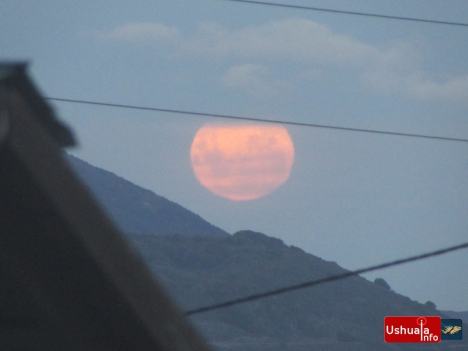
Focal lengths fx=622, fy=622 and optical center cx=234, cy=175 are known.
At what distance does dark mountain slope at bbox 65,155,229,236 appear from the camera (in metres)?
169

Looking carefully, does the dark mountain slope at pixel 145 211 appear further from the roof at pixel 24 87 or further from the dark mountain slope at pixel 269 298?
the roof at pixel 24 87

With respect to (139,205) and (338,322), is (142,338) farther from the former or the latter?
(139,205)

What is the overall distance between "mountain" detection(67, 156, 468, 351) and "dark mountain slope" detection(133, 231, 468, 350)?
4.9 inches

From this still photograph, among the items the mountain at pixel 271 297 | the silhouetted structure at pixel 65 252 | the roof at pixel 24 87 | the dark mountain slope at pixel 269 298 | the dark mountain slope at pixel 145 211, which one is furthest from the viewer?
the dark mountain slope at pixel 145 211

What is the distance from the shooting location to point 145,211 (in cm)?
17825

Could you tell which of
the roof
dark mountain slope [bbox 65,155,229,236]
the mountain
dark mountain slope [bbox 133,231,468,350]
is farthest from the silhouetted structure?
dark mountain slope [bbox 65,155,229,236]

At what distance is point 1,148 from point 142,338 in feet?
2.74

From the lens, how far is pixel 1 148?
2168 millimetres

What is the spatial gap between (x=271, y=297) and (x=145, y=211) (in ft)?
280

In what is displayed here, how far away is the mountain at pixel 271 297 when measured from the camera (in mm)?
74000

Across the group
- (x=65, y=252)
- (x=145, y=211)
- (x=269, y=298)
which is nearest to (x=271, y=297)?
(x=269, y=298)

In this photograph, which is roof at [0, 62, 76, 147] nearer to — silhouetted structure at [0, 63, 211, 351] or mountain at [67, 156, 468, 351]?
silhouetted structure at [0, 63, 211, 351]

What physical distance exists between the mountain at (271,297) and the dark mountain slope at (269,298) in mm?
125

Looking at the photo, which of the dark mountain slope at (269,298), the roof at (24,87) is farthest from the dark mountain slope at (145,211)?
the roof at (24,87)
